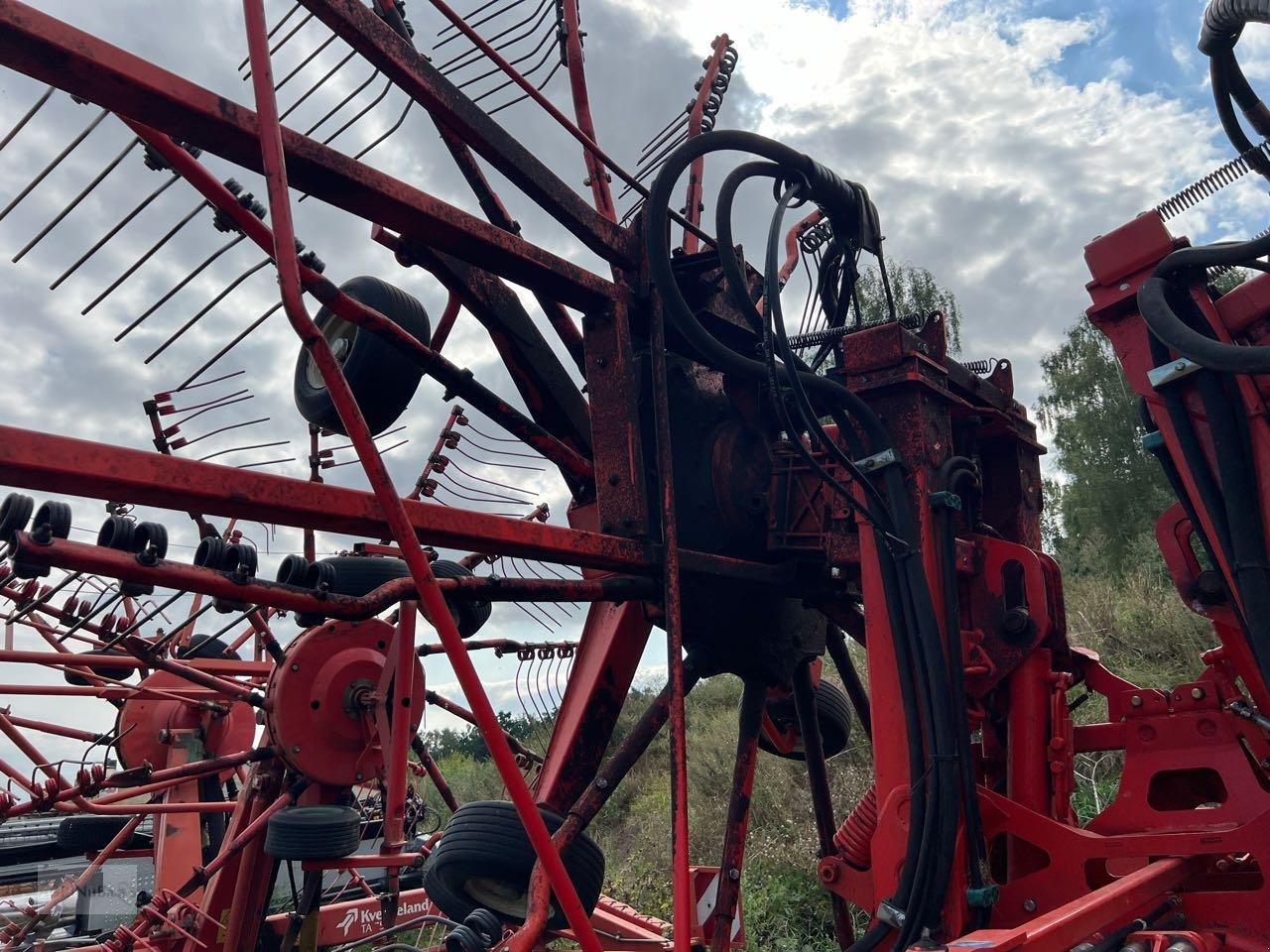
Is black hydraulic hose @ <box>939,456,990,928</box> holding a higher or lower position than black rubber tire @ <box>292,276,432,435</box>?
lower

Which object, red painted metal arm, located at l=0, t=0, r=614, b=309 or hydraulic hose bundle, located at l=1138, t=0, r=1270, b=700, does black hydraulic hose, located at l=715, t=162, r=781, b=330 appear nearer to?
red painted metal arm, located at l=0, t=0, r=614, b=309

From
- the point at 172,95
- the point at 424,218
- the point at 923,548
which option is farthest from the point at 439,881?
the point at 172,95

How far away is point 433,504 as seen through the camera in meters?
2.71

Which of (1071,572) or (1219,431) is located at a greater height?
(1071,572)

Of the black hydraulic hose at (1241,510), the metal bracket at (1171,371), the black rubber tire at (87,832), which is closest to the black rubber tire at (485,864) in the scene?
the black hydraulic hose at (1241,510)

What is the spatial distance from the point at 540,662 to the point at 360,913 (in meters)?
2.48

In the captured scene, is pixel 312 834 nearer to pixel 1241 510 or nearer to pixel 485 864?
pixel 485 864

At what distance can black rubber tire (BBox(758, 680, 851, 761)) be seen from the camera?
5199mm

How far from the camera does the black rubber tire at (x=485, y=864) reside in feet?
10.4

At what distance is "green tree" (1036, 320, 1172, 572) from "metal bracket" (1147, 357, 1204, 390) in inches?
647

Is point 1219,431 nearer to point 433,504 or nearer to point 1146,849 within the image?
point 1146,849

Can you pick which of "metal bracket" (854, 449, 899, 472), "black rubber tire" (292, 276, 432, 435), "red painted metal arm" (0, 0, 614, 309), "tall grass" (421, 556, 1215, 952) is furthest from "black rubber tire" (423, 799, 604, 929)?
"tall grass" (421, 556, 1215, 952)

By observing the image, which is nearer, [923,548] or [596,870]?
[923,548]

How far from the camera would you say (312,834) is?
4.78m
